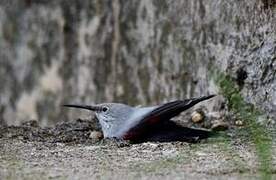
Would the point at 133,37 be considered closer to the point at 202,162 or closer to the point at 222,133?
the point at 222,133

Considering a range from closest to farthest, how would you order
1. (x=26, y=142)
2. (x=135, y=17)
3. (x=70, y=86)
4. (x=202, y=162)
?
(x=202, y=162), (x=26, y=142), (x=135, y=17), (x=70, y=86)

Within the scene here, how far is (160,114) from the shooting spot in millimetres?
3979

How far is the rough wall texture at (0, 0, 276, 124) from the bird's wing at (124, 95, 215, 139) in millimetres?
622

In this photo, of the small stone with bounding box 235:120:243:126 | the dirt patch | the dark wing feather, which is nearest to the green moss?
the small stone with bounding box 235:120:243:126

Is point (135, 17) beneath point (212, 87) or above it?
above

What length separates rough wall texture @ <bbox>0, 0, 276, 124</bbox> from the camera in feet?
15.0

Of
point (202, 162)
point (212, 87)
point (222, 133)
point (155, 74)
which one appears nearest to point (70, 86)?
point (155, 74)

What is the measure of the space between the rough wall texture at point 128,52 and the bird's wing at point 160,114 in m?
0.62

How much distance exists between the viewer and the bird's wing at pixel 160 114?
3918mm

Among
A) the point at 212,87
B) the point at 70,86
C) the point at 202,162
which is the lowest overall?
the point at 202,162

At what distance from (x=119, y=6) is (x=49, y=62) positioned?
905mm

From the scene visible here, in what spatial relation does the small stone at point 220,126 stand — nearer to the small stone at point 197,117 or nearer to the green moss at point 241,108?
the green moss at point 241,108

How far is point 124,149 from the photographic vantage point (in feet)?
12.0

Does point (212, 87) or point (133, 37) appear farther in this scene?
point (133, 37)
